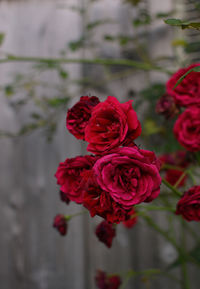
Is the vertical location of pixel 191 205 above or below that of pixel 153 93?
below

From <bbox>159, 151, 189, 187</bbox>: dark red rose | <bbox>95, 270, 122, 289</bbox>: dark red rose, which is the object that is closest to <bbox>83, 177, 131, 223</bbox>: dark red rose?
<bbox>159, 151, 189, 187</bbox>: dark red rose

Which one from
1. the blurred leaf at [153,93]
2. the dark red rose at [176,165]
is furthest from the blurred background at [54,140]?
the dark red rose at [176,165]

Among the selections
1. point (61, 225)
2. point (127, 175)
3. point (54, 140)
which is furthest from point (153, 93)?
point (127, 175)

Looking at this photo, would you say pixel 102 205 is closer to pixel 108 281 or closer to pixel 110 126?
pixel 110 126

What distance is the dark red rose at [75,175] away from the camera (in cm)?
37

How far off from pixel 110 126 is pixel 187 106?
0.59 ft

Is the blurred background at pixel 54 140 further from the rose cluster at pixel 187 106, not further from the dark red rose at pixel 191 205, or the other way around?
the dark red rose at pixel 191 205

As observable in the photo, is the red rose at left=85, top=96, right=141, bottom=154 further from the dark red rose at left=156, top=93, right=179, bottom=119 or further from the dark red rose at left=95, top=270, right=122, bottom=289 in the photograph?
the dark red rose at left=95, top=270, right=122, bottom=289

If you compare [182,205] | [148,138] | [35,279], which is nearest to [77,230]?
[35,279]

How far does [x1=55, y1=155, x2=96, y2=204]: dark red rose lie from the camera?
0.37m

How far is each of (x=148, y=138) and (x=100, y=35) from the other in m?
0.51

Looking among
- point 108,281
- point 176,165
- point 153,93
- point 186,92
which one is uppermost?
point 153,93

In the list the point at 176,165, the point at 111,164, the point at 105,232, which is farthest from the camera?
the point at 176,165

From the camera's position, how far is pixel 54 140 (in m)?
1.34
